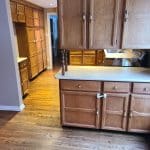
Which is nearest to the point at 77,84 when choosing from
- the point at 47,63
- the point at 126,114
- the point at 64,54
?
the point at 64,54

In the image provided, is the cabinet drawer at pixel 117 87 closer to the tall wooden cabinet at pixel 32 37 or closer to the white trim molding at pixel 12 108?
the white trim molding at pixel 12 108

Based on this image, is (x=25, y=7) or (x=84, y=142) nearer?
(x=84, y=142)

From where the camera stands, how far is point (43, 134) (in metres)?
2.42

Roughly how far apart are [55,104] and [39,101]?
1.31ft

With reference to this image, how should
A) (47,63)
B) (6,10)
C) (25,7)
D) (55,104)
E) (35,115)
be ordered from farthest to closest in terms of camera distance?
(47,63), (25,7), (55,104), (35,115), (6,10)

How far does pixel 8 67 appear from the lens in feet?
9.42

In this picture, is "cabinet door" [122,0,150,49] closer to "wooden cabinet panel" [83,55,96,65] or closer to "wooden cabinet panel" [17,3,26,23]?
"wooden cabinet panel" [17,3,26,23]

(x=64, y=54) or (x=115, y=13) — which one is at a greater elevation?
(x=115, y=13)

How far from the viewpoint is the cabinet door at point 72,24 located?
205cm

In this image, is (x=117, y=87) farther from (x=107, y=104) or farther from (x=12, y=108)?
(x=12, y=108)

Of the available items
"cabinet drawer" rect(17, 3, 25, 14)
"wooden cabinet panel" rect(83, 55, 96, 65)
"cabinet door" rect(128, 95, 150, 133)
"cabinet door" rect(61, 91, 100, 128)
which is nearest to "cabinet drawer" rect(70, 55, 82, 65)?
"wooden cabinet panel" rect(83, 55, 96, 65)

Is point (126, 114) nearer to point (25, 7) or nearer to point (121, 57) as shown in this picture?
point (121, 57)

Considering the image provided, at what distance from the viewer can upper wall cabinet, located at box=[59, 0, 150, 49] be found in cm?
198

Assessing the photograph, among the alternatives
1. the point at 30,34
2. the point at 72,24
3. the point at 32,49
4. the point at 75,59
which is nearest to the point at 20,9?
the point at 30,34
